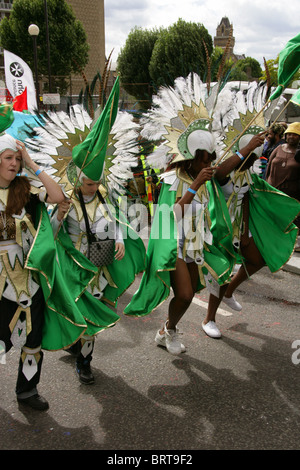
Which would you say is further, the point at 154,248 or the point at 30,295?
the point at 154,248

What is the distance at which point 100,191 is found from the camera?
3.35m

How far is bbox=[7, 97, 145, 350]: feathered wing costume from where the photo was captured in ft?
9.64

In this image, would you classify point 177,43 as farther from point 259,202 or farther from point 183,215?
point 183,215

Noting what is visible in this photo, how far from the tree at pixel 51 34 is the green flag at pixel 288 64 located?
1120 inches

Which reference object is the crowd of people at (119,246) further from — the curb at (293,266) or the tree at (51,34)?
the tree at (51,34)

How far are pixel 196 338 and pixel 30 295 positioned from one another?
5.92ft

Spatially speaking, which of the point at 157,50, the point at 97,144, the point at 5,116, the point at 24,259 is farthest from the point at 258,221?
the point at 157,50

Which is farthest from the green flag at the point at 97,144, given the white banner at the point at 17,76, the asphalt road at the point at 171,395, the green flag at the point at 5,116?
the white banner at the point at 17,76

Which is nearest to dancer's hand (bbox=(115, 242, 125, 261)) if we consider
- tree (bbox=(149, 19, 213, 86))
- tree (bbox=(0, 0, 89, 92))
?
tree (bbox=(149, 19, 213, 86))

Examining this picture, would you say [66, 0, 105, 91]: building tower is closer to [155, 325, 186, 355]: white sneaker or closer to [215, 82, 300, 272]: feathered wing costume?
[215, 82, 300, 272]: feathered wing costume

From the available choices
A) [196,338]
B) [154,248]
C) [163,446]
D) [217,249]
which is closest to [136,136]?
[154,248]

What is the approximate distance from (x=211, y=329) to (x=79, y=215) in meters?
1.75

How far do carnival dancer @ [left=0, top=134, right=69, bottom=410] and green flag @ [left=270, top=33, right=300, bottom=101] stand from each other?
2055mm
